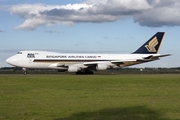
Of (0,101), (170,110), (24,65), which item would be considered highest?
(24,65)

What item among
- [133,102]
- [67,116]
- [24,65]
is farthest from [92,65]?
[67,116]

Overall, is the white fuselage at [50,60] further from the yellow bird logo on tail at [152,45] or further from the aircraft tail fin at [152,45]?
the yellow bird logo on tail at [152,45]

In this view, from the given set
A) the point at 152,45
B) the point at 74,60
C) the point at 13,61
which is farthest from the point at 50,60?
the point at 152,45

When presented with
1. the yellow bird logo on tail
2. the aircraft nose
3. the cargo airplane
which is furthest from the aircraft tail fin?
the aircraft nose

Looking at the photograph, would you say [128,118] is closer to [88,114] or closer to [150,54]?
[88,114]

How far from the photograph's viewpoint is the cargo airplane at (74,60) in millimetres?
37312

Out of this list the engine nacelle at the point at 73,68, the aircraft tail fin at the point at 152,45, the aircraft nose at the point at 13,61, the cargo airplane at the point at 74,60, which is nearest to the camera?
the engine nacelle at the point at 73,68

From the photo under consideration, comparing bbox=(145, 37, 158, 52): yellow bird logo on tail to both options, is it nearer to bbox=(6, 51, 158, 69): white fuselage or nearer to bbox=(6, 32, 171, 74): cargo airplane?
bbox=(6, 32, 171, 74): cargo airplane

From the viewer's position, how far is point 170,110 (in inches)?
358

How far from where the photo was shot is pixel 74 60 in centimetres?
3878

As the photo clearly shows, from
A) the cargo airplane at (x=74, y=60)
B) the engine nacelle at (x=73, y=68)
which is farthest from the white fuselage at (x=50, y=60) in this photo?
the engine nacelle at (x=73, y=68)

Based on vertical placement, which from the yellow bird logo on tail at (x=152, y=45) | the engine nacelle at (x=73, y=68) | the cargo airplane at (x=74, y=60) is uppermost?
the yellow bird logo on tail at (x=152, y=45)

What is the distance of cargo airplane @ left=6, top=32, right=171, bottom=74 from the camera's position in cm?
3731

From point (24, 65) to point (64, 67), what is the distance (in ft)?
22.0
